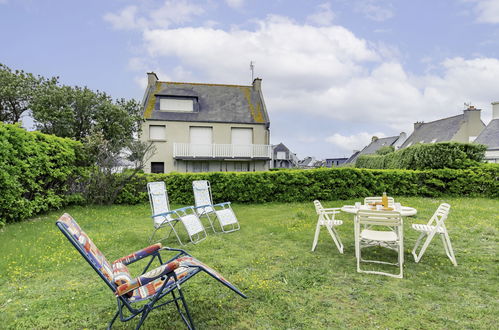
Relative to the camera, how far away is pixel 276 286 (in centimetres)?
348

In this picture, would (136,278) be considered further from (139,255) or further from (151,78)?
(151,78)

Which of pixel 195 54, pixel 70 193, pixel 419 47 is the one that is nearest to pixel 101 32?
pixel 195 54

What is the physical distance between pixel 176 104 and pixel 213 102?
2636mm

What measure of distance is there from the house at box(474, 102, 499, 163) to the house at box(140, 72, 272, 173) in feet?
56.4

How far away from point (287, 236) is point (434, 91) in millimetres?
10868

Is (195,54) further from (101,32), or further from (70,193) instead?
(70,193)

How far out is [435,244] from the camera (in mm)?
5223

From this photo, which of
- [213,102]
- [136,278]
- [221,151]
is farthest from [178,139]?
[136,278]

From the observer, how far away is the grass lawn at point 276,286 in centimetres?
275

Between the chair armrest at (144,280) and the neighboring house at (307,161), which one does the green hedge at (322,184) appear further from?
the neighboring house at (307,161)

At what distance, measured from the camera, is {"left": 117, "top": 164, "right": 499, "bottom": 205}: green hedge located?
11039 mm

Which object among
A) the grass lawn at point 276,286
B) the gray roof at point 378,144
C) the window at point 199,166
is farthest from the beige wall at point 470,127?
the grass lawn at point 276,286

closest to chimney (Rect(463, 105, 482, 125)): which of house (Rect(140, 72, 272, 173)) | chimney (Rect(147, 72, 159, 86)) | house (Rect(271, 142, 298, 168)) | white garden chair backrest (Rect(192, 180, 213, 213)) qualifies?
house (Rect(140, 72, 272, 173))

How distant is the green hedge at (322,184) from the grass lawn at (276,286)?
477cm
